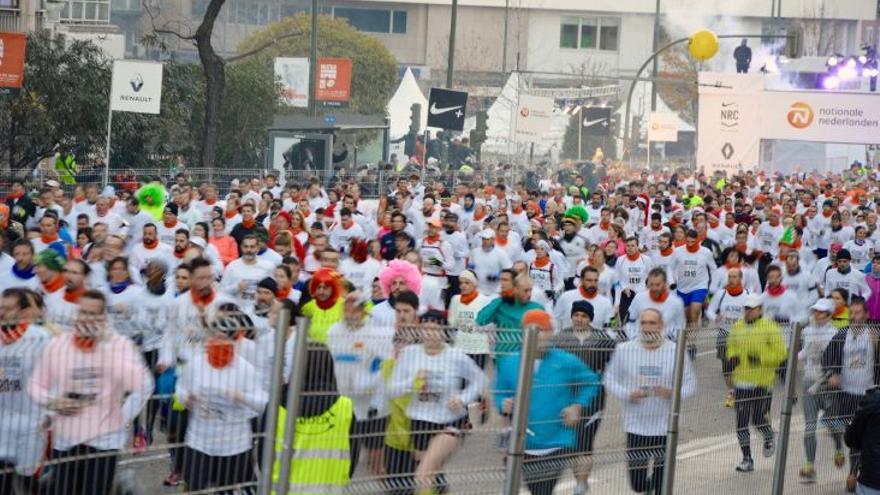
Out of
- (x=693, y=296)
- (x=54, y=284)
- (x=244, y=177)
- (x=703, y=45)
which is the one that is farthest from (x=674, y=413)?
(x=703, y=45)

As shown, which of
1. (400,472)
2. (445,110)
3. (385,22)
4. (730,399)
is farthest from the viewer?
(385,22)

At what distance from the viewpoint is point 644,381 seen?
9016 mm

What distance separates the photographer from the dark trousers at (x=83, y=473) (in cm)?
657

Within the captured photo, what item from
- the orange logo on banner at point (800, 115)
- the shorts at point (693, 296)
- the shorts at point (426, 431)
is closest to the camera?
the shorts at point (426, 431)

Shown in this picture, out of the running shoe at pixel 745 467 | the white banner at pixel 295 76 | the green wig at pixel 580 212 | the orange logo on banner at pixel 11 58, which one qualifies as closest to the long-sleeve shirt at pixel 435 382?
the running shoe at pixel 745 467

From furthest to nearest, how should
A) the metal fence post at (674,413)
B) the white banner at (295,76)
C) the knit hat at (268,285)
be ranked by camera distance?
1. the white banner at (295,76)
2. the knit hat at (268,285)
3. the metal fence post at (674,413)

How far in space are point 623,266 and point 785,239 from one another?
171 inches

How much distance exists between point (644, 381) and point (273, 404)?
8.77ft

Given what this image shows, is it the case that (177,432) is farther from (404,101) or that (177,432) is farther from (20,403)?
(404,101)

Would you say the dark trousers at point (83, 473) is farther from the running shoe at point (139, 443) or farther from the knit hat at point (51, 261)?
the knit hat at point (51, 261)

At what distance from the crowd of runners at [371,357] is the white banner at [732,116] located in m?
21.2

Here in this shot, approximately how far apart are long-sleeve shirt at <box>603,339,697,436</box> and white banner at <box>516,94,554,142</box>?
26.6 metres

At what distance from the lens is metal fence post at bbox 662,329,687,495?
8953 mm

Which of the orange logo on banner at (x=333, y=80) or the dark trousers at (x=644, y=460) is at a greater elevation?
the orange logo on banner at (x=333, y=80)
